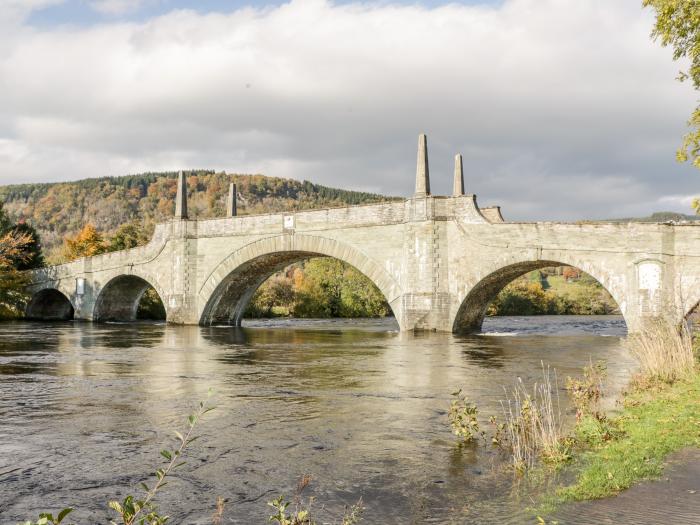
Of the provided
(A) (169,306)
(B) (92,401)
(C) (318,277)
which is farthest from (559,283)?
(B) (92,401)

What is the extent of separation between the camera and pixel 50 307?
2072 inches

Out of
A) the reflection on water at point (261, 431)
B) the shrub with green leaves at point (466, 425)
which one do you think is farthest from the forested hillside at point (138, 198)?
the shrub with green leaves at point (466, 425)

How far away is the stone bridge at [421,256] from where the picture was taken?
22.2m

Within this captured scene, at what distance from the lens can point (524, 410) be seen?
7.72 metres

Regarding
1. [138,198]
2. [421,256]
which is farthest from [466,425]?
[138,198]

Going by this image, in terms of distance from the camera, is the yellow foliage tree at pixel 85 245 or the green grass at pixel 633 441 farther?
the yellow foliage tree at pixel 85 245

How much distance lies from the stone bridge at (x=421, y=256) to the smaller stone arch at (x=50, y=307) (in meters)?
9.44

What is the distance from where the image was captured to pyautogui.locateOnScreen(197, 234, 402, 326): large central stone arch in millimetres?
29456

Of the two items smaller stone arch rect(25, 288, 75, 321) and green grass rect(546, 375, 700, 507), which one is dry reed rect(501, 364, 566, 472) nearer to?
green grass rect(546, 375, 700, 507)

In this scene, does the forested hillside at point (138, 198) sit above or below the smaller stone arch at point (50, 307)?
above

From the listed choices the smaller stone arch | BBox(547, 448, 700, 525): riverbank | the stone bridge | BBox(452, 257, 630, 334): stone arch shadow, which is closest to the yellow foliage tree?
the smaller stone arch

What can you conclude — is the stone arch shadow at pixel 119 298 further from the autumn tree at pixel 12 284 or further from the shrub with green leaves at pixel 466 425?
the shrub with green leaves at pixel 466 425

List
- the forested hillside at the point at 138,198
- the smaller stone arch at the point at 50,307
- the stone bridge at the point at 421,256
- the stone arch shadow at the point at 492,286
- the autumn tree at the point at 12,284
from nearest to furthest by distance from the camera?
1. the stone bridge at the point at 421,256
2. the stone arch shadow at the point at 492,286
3. the autumn tree at the point at 12,284
4. the smaller stone arch at the point at 50,307
5. the forested hillside at the point at 138,198

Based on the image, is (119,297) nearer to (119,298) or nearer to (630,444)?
(119,298)
